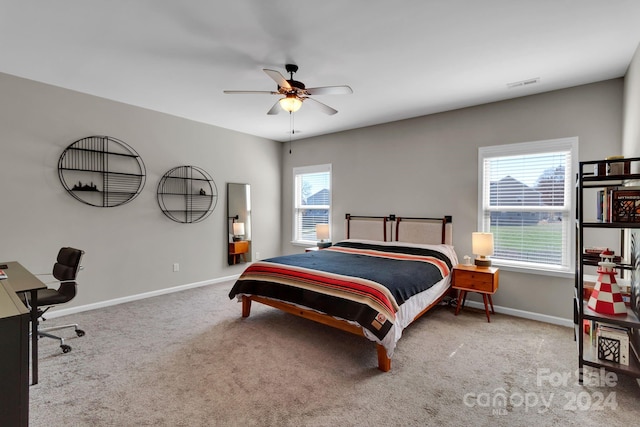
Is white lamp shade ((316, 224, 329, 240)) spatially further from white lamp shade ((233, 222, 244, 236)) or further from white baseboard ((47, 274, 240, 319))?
white baseboard ((47, 274, 240, 319))

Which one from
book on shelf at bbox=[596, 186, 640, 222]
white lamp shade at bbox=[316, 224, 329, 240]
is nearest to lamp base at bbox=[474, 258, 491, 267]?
book on shelf at bbox=[596, 186, 640, 222]

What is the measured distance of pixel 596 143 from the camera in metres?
3.35

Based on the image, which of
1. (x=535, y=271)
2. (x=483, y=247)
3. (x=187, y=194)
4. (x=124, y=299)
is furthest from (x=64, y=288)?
(x=535, y=271)

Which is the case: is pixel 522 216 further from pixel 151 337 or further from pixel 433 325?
pixel 151 337

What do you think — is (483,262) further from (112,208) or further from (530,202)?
(112,208)

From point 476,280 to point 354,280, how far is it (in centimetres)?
180

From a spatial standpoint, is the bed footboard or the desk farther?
the bed footboard

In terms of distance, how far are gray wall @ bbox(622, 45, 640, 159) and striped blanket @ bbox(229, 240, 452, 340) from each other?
6.74 feet

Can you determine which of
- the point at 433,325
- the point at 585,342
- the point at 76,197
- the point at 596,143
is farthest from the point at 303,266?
the point at 596,143

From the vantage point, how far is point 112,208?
4125 mm

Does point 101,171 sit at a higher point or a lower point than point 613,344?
higher

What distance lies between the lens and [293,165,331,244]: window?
5938 mm

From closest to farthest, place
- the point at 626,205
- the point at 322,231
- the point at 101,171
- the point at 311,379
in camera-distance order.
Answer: the point at 626,205 < the point at 311,379 < the point at 101,171 < the point at 322,231

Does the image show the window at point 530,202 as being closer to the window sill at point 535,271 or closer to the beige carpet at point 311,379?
the window sill at point 535,271
